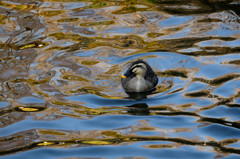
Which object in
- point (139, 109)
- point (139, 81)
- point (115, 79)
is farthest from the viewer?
point (115, 79)

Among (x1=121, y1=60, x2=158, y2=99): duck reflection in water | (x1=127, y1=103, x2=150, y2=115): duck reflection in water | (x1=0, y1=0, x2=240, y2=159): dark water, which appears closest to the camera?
(x1=0, y1=0, x2=240, y2=159): dark water

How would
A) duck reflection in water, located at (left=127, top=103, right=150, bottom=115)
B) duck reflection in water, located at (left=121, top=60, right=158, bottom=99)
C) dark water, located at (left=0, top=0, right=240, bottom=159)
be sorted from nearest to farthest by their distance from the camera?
Result: dark water, located at (left=0, top=0, right=240, bottom=159) → duck reflection in water, located at (left=127, top=103, right=150, bottom=115) → duck reflection in water, located at (left=121, top=60, right=158, bottom=99)

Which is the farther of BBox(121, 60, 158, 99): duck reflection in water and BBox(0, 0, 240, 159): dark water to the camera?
BBox(121, 60, 158, 99): duck reflection in water

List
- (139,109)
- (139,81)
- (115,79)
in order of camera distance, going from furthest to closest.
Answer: (115,79)
(139,81)
(139,109)

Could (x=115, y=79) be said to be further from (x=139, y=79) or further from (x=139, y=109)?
(x=139, y=109)

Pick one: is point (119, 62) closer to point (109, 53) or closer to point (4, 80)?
point (109, 53)

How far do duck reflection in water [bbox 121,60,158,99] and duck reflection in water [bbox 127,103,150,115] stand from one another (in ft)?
2.87

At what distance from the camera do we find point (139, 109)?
31.7 ft

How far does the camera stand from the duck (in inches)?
425

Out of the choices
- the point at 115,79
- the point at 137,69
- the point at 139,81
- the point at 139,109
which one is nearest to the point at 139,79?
the point at 139,81

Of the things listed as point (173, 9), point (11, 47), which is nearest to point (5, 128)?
point (11, 47)

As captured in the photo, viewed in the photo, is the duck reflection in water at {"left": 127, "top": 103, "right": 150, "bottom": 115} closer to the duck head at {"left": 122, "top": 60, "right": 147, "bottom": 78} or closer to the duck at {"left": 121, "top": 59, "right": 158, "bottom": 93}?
the duck at {"left": 121, "top": 59, "right": 158, "bottom": 93}

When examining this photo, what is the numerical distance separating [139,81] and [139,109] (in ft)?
4.52

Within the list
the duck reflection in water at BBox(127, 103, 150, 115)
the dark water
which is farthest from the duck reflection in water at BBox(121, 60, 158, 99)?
the duck reflection in water at BBox(127, 103, 150, 115)
